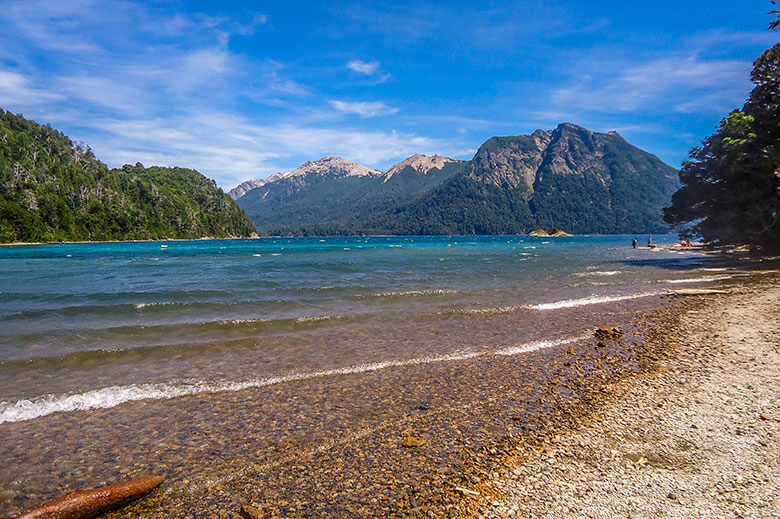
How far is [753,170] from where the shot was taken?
1469 inches

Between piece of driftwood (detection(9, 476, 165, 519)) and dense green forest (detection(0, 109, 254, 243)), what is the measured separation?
16643 centimetres

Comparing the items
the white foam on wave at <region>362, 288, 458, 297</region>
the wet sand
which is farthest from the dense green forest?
the wet sand

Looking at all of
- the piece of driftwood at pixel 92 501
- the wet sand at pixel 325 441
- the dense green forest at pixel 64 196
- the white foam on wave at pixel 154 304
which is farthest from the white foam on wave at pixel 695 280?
the dense green forest at pixel 64 196

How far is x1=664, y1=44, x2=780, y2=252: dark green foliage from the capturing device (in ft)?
115

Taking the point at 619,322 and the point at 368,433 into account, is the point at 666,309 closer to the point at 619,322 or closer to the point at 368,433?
the point at 619,322

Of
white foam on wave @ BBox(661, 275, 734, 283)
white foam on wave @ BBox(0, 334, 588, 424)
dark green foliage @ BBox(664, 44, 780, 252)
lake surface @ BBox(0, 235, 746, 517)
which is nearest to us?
lake surface @ BBox(0, 235, 746, 517)

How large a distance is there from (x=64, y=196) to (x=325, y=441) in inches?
7841

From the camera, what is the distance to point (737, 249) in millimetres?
58156

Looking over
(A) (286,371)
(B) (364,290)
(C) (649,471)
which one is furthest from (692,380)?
(B) (364,290)

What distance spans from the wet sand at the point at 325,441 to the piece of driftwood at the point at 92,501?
0.62ft

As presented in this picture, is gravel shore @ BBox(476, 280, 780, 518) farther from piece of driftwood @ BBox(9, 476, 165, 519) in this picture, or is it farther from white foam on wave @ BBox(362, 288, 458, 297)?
white foam on wave @ BBox(362, 288, 458, 297)

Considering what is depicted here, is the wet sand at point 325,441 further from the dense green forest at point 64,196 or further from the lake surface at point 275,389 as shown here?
the dense green forest at point 64,196

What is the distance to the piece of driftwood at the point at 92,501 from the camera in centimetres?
466

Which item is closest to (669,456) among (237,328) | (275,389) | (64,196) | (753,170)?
(275,389)
